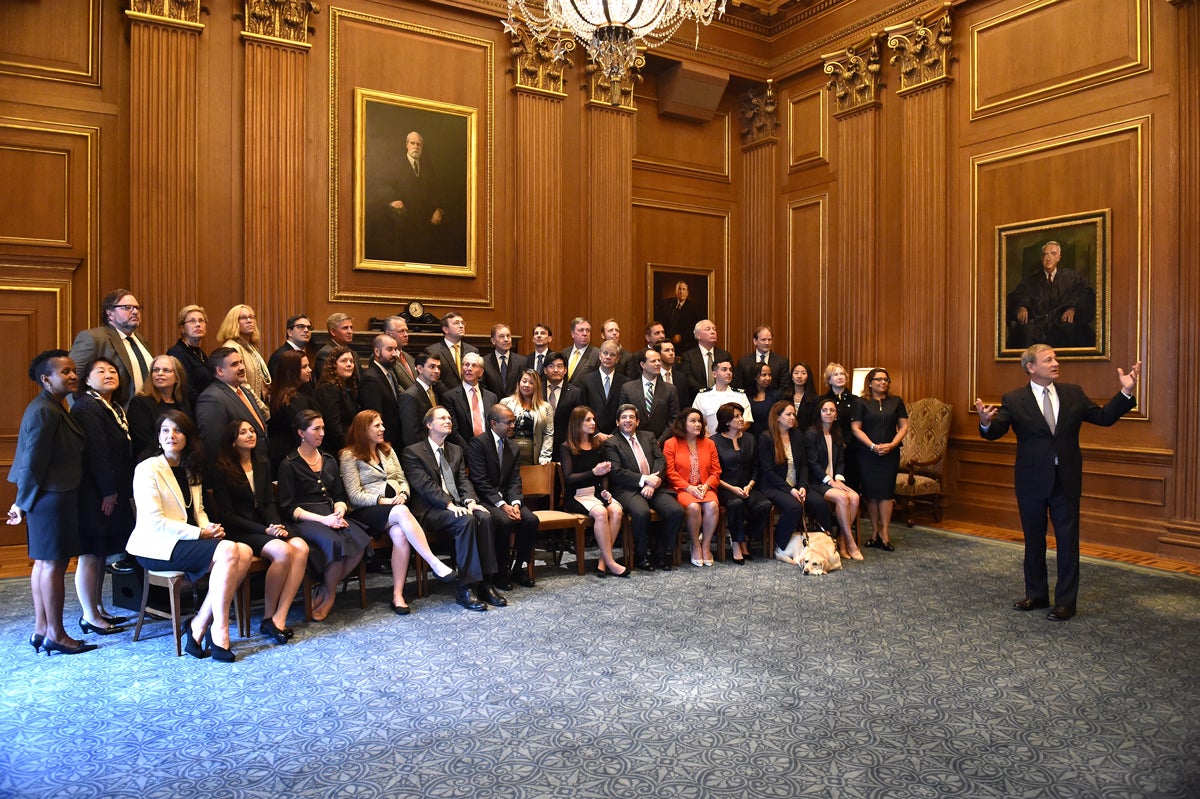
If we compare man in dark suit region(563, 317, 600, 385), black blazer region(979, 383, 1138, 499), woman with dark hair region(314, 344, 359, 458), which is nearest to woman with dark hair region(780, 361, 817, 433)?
man in dark suit region(563, 317, 600, 385)

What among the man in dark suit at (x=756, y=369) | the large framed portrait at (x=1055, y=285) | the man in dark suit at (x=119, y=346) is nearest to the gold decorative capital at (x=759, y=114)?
the large framed portrait at (x=1055, y=285)

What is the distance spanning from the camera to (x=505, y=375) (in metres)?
7.30

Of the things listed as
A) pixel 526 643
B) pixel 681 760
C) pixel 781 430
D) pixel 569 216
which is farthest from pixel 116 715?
pixel 569 216

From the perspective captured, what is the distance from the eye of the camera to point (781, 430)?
7.10m

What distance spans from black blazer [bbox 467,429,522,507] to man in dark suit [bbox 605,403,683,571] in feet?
2.84

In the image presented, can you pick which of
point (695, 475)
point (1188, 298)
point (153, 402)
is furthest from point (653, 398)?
point (1188, 298)

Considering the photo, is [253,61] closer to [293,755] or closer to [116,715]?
[116,715]

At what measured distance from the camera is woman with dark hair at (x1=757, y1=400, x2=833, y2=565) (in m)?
6.89

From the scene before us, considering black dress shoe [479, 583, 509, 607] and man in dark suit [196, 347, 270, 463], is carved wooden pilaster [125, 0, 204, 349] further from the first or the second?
black dress shoe [479, 583, 509, 607]

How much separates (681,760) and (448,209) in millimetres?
6606

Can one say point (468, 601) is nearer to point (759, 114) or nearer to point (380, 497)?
point (380, 497)

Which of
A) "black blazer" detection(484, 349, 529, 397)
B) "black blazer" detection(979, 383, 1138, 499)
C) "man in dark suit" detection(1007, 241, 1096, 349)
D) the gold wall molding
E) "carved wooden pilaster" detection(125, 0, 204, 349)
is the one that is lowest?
"black blazer" detection(979, 383, 1138, 499)

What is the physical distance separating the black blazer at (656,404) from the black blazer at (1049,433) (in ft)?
8.59

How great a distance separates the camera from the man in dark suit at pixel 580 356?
24.6ft
